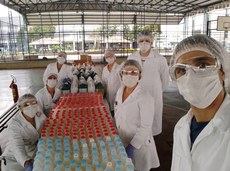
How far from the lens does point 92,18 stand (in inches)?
623

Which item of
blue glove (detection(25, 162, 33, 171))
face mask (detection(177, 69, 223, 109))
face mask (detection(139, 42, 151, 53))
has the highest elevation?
face mask (detection(139, 42, 151, 53))

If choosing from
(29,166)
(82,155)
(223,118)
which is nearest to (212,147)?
(223,118)

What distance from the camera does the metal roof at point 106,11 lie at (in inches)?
572

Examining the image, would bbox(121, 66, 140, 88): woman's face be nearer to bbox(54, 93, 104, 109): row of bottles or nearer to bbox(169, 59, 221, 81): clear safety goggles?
bbox(54, 93, 104, 109): row of bottles

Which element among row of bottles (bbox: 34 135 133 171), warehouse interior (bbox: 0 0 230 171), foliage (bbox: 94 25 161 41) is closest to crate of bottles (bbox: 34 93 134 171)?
row of bottles (bbox: 34 135 133 171)

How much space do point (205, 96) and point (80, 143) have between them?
94cm

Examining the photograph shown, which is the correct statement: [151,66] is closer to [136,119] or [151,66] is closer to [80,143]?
[136,119]

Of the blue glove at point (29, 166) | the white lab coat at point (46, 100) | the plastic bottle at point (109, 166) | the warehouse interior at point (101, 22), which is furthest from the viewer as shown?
the warehouse interior at point (101, 22)

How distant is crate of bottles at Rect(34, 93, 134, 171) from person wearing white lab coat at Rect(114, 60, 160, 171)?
161 millimetres

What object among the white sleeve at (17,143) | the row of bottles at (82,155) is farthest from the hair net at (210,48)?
the white sleeve at (17,143)

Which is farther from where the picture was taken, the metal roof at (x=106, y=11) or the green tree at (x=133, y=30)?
the green tree at (x=133, y=30)

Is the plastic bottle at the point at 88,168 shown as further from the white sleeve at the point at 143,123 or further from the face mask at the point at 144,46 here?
the face mask at the point at 144,46

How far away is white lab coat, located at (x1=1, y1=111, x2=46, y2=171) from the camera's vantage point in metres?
1.66

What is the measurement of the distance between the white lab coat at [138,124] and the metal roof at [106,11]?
527 inches
